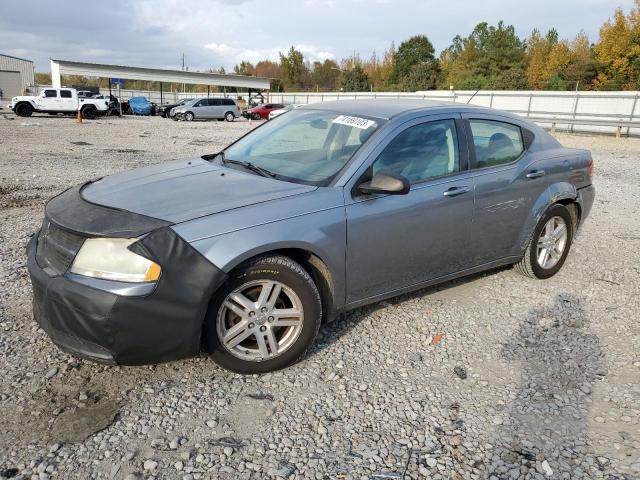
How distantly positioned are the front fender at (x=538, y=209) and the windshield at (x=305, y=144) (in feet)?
5.76

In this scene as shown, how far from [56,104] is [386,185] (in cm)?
3300

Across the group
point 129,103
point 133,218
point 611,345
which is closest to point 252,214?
point 133,218

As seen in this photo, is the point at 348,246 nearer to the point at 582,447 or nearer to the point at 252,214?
the point at 252,214

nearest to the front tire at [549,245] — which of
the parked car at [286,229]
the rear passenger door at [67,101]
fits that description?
the parked car at [286,229]

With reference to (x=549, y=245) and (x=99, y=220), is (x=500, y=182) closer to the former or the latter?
(x=549, y=245)

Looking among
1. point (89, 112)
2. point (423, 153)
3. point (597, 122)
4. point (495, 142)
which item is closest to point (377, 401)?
point (423, 153)

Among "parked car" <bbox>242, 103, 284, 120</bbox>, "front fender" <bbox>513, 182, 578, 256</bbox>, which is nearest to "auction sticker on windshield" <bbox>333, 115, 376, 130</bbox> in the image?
"front fender" <bbox>513, 182, 578, 256</bbox>

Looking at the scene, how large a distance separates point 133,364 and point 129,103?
41199 millimetres

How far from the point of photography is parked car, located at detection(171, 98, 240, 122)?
1351 inches

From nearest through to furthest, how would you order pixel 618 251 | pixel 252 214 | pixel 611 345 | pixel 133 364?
1. pixel 133 364
2. pixel 252 214
3. pixel 611 345
4. pixel 618 251

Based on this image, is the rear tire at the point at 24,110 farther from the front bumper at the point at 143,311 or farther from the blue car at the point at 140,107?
the front bumper at the point at 143,311

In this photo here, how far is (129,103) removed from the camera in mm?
40062

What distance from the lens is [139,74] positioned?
4550 cm

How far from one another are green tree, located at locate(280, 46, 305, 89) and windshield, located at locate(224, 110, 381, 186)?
9045 centimetres
